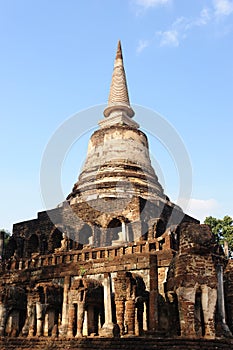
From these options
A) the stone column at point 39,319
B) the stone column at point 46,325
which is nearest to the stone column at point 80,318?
the stone column at point 46,325

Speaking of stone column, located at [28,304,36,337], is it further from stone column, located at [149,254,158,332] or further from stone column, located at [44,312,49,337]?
stone column, located at [149,254,158,332]

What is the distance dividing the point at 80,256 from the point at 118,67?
59.3 feet

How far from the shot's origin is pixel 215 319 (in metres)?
13.6

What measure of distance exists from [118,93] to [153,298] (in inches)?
739

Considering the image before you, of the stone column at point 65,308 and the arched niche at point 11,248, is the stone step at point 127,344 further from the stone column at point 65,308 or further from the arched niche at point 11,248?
the arched niche at point 11,248

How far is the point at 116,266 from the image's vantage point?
1614 cm

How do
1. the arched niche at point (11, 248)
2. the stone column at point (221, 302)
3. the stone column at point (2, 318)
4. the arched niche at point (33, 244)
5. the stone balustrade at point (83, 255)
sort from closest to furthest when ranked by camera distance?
the stone column at point (221, 302)
the stone column at point (2, 318)
the stone balustrade at point (83, 255)
the arched niche at point (33, 244)
the arched niche at point (11, 248)

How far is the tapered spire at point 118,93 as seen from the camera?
28.4m

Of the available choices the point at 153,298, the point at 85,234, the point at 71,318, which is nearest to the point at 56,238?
the point at 85,234

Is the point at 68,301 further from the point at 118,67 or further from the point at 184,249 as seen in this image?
the point at 118,67

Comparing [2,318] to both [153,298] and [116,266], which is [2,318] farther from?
[153,298]

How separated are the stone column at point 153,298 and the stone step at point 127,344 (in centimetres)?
83

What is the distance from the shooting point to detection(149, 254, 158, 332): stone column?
12.9 meters

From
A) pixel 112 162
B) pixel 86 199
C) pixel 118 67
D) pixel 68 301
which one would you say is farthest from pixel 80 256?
pixel 118 67
